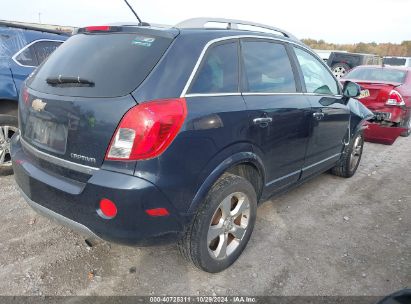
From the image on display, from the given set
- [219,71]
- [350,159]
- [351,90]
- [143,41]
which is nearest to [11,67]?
[143,41]

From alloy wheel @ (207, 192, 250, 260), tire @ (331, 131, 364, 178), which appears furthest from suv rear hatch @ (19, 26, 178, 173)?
tire @ (331, 131, 364, 178)

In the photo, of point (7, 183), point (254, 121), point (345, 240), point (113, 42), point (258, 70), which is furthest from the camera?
point (7, 183)

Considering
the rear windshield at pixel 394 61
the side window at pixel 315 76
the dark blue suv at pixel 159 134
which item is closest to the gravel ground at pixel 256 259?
the dark blue suv at pixel 159 134

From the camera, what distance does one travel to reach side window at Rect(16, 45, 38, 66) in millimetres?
4315

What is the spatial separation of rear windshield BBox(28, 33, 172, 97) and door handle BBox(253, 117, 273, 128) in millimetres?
863

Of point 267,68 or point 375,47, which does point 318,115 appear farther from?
point 375,47

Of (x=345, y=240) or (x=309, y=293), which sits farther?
(x=345, y=240)

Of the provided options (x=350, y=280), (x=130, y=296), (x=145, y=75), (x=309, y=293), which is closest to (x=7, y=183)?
(x=130, y=296)

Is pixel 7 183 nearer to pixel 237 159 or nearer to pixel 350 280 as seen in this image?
pixel 237 159

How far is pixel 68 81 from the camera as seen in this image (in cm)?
233

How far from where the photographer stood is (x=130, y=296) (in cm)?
242

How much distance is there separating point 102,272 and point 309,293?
1533 mm

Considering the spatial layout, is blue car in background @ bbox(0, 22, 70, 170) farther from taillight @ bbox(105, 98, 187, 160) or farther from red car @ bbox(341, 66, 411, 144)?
red car @ bbox(341, 66, 411, 144)

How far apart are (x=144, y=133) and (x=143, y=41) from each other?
0.67 metres
